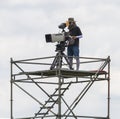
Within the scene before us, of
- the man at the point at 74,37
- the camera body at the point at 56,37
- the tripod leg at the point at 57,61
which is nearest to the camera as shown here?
the tripod leg at the point at 57,61

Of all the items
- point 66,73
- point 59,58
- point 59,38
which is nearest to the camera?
point 59,58

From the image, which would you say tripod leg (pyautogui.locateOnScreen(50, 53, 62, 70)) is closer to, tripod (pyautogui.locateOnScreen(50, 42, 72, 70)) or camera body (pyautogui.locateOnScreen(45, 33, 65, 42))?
tripod (pyautogui.locateOnScreen(50, 42, 72, 70))

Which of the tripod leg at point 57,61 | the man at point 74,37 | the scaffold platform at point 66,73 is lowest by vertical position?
the scaffold platform at point 66,73

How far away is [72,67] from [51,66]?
1.16 m

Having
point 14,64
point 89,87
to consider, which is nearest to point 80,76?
point 89,87

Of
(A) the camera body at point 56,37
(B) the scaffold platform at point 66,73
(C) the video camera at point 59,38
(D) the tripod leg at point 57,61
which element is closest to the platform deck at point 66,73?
(B) the scaffold platform at point 66,73

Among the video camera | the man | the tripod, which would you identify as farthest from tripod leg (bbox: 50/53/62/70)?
the man

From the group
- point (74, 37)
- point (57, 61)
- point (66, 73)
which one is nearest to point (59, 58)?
point (57, 61)

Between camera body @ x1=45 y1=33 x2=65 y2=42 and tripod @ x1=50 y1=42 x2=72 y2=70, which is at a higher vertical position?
camera body @ x1=45 y1=33 x2=65 y2=42

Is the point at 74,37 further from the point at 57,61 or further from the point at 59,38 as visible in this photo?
the point at 57,61

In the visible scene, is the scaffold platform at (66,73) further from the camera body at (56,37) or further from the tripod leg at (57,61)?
the camera body at (56,37)

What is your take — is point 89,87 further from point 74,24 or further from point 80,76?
point 74,24

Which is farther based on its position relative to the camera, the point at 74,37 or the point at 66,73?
the point at 74,37

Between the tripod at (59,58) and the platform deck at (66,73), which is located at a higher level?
the tripod at (59,58)
